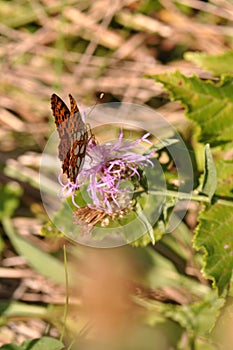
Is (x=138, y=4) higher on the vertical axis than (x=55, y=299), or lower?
higher

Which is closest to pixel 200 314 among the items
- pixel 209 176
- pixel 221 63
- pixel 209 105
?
pixel 209 176

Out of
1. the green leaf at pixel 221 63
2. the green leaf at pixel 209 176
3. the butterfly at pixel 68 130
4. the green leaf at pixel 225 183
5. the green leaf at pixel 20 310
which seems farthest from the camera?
the green leaf at pixel 20 310

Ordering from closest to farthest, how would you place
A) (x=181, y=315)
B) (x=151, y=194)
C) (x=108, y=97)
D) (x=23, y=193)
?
(x=151, y=194), (x=181, y=315), (x=23, y=193), (x=108, y=97)

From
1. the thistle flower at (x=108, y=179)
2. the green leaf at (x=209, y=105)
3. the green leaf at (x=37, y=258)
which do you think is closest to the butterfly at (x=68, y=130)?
the thistle flower at (x=108, y=179)

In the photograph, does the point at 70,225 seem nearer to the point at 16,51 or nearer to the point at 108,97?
the point at 108,97

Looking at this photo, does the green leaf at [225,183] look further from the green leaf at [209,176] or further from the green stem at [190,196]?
the green leaf at [209,176]

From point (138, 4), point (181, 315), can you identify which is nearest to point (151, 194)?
point (181, 315)
